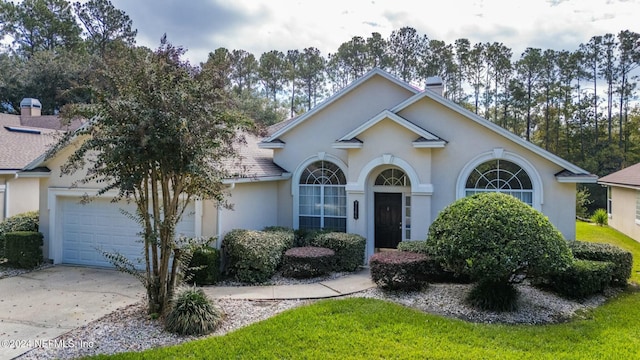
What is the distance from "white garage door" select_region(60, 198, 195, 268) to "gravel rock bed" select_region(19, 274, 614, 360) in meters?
4.22

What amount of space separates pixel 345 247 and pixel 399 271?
9.27 feet

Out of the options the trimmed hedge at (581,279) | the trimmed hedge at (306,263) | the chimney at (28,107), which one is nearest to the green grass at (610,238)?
the trimmed hedge at (581,279)

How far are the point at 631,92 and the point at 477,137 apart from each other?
116 ft

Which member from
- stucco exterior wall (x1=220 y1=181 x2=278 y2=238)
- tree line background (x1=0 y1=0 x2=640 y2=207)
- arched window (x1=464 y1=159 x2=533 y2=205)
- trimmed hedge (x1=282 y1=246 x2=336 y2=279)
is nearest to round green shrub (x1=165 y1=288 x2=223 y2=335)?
trimmed hedge (x1=282 y1=246 x2=336 y2=279)

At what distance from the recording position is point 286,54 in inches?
1736

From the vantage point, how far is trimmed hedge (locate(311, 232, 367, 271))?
1177 centimetres

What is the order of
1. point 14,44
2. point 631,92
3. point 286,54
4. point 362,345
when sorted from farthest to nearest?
point 286,54, point 14,44, point 631,92, point 362,345

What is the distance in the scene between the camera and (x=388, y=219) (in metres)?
13.8

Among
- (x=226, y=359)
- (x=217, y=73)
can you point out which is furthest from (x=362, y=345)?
(x=217, y=73)

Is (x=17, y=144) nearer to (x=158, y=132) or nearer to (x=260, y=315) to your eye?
(x=158, y=132)

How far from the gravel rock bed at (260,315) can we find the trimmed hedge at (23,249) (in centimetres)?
626

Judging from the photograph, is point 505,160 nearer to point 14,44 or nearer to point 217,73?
point 217,73

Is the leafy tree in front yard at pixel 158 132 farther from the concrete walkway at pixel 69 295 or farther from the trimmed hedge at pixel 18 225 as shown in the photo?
the trimmed hedge at pixel 18 225

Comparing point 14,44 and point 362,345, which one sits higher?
point 14,44
